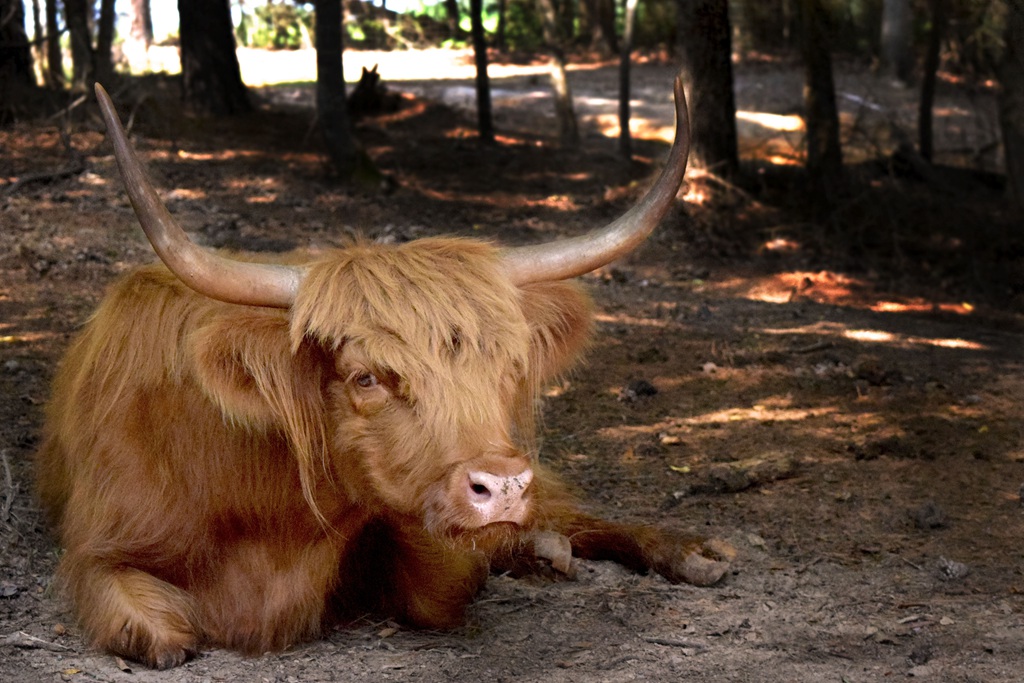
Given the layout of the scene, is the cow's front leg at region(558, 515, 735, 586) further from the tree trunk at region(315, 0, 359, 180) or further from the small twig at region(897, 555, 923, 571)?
the tree trunk at region(315, 0, 359, 180)

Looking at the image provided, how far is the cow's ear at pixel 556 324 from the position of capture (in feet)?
12.1

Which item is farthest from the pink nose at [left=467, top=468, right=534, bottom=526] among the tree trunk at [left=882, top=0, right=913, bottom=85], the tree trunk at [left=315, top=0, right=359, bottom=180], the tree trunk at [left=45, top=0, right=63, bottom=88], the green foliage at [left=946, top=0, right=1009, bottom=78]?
the tree trunk at [left=882, top=0, right=913, bottom=85]

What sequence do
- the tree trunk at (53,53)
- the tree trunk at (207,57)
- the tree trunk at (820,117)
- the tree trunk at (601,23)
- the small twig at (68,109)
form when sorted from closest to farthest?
the small twig at (68,109) < the tree trunk at (820,117) < the tree trunk at (207,57) < the tree trunk at (53,53) < the tree trunk at (601,23)

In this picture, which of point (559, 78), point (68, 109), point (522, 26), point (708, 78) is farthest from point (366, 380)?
point (522, 26)

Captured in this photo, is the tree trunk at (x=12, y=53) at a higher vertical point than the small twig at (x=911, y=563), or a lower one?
higher

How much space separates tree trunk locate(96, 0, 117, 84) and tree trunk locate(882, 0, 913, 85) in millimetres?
15621

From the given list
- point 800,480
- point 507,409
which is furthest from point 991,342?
point 507,409

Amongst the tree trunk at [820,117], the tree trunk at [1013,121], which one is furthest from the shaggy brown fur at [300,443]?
the tree trunk at [820,117]

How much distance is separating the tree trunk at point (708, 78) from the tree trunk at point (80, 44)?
623 centimetres

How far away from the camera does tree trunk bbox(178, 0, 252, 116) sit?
13.6 m

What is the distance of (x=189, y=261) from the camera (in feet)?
10.2

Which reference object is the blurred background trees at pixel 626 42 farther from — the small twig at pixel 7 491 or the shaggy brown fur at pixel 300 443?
the small twig at pixel 7 491

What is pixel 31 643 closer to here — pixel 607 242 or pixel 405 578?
pixel 405 578

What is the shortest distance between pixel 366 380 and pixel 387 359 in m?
0.14
